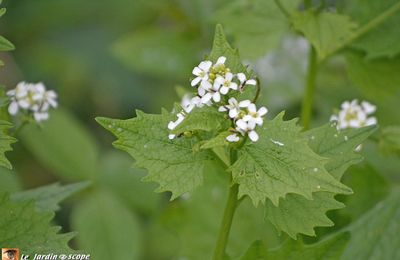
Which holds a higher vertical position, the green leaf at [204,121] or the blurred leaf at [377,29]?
the blurred leaf at [377,29]

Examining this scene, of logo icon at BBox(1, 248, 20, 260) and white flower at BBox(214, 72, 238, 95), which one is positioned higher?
white flower at BBox(214, 72, 238, 95)

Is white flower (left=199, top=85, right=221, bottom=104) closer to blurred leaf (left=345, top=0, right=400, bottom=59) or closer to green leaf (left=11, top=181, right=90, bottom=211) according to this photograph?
green leaf (left=11, top=181, right=90, bottom=211)

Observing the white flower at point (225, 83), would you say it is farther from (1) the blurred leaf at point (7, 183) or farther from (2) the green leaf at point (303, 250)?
(1) the blurred leaf at point (7, 183)

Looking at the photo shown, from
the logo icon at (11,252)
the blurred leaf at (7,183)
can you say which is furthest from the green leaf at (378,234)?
the blurred leaf at (7,183)

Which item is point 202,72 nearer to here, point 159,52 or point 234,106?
point 234,106

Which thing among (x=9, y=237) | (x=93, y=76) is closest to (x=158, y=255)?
(x=93, y=76)

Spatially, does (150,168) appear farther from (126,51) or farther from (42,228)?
(126,51)

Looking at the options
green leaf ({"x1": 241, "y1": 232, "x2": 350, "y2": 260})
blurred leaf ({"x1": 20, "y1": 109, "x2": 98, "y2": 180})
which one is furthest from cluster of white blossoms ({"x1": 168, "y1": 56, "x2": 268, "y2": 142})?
blurred leaf ({"x1": 20, "y1": 109, "x2": 98, "y2": 180})
